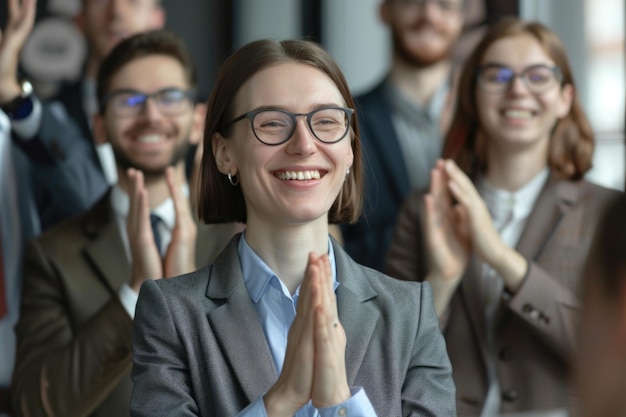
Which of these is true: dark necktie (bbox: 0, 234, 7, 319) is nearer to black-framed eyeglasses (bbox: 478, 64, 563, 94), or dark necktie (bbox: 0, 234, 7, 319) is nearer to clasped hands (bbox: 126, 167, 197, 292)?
clasped hands (bbox: 126, 167, 197, 292)

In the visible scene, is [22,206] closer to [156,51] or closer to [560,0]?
[156,51]

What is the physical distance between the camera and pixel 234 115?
1871 millimetres

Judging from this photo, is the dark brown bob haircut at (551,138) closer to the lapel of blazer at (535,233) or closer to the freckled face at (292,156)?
the lapel of blazer at (535,233)

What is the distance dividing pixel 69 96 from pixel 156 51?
1.22 metres

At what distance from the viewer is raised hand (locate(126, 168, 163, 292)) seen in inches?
103

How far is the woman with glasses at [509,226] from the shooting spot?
108 inches

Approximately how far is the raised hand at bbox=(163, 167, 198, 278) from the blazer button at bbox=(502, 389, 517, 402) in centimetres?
90

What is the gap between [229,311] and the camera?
70.5 inches

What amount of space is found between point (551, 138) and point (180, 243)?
1.16 metres

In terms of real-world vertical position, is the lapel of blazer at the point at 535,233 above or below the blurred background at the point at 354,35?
below

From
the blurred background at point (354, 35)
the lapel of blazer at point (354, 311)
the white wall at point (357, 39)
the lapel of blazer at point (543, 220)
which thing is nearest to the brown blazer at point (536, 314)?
the lapel of blazer at point (543, 220)

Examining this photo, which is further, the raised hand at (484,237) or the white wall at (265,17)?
the white wall at (265,17)

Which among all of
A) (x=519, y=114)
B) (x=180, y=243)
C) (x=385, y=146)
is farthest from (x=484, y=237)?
(x=385, y=146)

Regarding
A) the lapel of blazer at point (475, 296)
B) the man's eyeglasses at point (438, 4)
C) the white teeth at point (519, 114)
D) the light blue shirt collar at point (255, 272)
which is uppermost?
the man's eyeglasses at point (438, 4)
